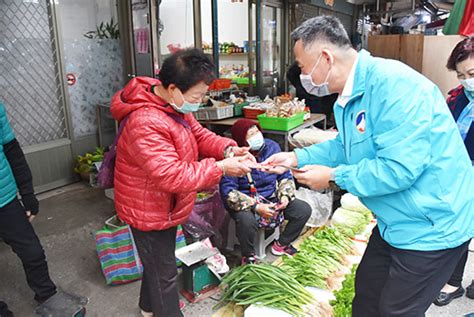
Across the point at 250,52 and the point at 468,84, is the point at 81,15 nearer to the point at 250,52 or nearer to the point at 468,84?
the point at 250,52

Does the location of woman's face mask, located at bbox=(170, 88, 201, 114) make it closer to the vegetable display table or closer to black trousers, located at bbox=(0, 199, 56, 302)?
black trousers, located at bbox=(0, 199, 56, 302)

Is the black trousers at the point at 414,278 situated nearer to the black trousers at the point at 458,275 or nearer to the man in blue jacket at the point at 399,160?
the man in blue jacket at the point at 399,160

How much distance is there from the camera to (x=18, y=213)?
2383mm

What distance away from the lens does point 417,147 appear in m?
1.38

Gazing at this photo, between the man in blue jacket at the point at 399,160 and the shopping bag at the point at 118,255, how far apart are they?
5.34 ft

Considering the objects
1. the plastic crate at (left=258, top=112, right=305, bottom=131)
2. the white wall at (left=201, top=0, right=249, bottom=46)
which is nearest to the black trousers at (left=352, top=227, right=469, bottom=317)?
the plastic crate at (left=258, top=112, right=305, bottom=131)

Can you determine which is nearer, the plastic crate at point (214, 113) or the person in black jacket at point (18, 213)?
the person in black jacket at point (18, 213)

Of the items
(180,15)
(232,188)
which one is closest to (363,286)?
(232,188)

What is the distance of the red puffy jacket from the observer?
193cm

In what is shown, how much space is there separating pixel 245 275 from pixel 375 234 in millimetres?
1005

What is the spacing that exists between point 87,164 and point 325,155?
12.5 ft

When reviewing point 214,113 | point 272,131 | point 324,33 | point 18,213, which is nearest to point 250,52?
point 214,113

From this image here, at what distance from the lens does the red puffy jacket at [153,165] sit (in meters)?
1.93

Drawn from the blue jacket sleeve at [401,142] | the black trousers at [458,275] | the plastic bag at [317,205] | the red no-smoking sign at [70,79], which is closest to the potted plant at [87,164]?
the red no-smoking sign at [70,79]
